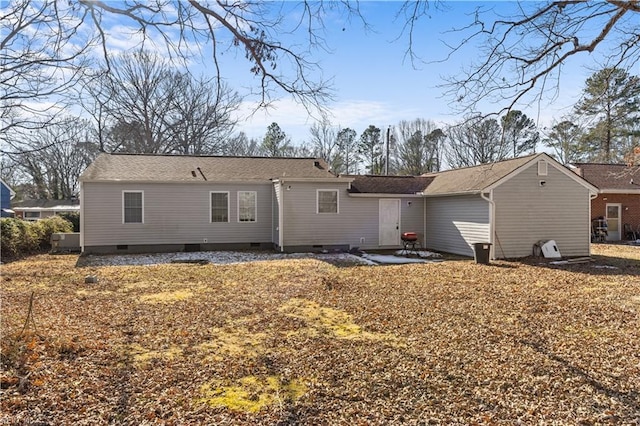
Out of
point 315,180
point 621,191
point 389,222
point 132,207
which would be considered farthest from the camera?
point 621,191

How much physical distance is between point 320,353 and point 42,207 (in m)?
38.5

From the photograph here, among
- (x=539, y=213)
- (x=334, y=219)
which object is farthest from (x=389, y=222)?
(x=539, y=213)

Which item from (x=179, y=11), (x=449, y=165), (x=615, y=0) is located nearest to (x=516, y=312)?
(x=615, y=0)

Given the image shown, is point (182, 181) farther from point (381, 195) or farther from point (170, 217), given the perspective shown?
point (381, 195)

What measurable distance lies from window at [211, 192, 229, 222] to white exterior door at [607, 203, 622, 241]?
18821 mm

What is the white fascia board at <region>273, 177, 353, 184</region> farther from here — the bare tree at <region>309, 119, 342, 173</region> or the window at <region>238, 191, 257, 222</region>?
the bare tree at <region>309, 119, 342, 173</region>

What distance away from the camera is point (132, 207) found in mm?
15766

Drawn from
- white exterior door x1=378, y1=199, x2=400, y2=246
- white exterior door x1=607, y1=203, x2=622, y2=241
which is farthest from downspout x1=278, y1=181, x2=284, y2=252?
white exterior door x1=607, y1=203, x2=622, y2=241

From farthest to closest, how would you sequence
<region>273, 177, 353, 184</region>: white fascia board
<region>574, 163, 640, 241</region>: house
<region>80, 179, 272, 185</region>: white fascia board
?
<region>574, 163, 640, 241</region>: house
<region>273, 177, 353, 184</region>: white fascia board
<region>80, 179, 272, 185</region>: white fascia board

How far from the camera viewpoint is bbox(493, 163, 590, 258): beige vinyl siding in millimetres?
14055

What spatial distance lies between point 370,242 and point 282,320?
34.9 ft

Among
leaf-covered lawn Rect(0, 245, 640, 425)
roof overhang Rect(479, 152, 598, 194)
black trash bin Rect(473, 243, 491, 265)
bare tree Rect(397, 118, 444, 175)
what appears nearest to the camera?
leaf-covered lawn Rect(0, 245, 640, 425)

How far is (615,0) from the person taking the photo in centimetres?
436

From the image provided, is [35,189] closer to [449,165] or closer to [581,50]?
[449,165]
